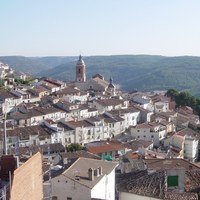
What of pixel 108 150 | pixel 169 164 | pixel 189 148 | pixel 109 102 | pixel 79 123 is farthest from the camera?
pixel 109 102

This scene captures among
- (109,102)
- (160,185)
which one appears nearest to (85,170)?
(160,185)

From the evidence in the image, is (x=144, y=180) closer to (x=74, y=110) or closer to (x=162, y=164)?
(x=162, y=164)

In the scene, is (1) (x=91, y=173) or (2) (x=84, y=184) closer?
(2) (x=84, y=184)

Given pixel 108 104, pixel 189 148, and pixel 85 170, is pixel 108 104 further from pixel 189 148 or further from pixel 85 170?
pixel 85 170

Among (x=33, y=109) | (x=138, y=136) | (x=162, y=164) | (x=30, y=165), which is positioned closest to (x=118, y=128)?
(x=138, y=136)

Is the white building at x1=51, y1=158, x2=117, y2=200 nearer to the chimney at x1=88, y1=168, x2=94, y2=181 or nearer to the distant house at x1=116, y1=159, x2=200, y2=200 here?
the chimney at x1=88, y1=168, x2=94, y2=181

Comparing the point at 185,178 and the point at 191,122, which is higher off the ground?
the point at 185,178

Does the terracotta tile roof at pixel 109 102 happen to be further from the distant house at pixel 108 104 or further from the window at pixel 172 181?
the window at pixel 172 181
